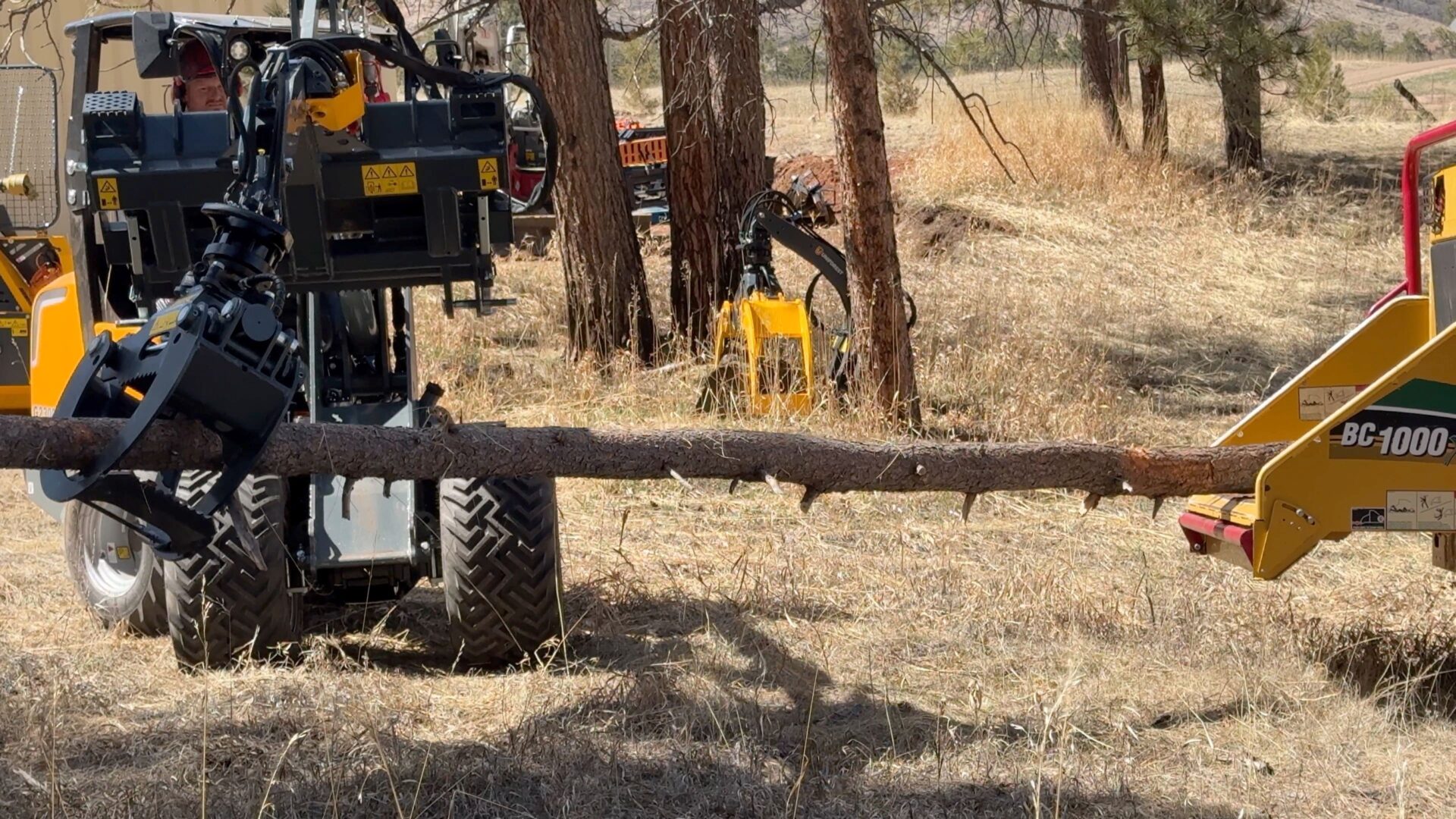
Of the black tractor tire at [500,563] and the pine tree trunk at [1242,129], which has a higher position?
the pine tree trunk at [1242,129]

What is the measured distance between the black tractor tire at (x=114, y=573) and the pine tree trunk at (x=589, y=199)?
470 centimetres

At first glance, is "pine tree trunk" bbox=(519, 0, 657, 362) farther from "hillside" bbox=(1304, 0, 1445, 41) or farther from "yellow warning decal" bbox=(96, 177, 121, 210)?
"hillside" bbox=(1304, 0, 1445, 41)

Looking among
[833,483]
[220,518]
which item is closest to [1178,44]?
[833,483]

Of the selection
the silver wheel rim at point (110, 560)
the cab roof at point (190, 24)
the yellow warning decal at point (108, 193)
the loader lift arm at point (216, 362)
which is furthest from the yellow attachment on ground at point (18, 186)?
the loader lift arm at point (216, 362)

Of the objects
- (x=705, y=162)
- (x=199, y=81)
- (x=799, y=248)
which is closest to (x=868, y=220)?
(x=799, y=248)

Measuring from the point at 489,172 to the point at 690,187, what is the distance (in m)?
5.90

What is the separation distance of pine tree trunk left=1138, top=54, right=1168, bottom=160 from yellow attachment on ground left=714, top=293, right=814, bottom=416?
29.1 feet

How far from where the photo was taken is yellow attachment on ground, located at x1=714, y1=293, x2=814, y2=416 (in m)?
8.29

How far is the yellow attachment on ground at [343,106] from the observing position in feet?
13.1

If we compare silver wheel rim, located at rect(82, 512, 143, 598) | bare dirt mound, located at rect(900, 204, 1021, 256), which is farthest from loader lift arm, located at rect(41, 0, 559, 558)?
bare dirt mound, located at rect(900, 204, 1021, 256)

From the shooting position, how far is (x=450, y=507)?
469 centimetres

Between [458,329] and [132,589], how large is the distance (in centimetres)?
627

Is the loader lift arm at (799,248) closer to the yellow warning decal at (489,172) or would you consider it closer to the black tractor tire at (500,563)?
the black tractor tire at (500,563)

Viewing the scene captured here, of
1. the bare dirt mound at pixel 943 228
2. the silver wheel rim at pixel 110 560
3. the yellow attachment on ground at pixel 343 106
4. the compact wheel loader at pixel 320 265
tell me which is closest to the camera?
the yellow attachment on ground at pixel 343 106
